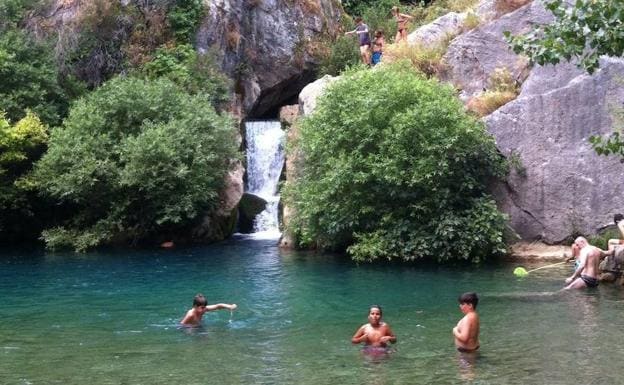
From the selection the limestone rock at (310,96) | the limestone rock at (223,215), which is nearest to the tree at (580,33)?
the limestone rock at (310,96)

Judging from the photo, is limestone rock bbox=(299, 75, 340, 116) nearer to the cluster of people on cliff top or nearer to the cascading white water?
the cascading white water

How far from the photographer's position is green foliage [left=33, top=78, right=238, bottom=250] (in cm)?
2514

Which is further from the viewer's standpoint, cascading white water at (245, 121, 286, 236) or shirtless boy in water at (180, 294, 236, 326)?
cascading white water at (245, 121, 286, 236)

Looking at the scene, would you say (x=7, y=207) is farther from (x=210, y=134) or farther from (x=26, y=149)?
(x=210, y=134)

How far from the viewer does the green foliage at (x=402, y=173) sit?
2130 centimetres

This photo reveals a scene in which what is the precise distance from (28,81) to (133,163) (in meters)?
5.65

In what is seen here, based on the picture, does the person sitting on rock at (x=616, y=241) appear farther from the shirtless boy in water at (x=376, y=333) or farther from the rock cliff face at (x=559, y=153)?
the shirtless boy in water at (x=376, y=333)

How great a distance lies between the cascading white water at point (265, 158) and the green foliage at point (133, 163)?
10.3 feet

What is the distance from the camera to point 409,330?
46.0 ft

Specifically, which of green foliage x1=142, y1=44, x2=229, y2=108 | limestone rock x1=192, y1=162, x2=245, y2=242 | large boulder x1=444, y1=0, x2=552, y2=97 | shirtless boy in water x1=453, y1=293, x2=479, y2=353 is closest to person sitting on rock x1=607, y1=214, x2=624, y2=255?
large boulder x1=444, y1=0, x2=552, y2=97

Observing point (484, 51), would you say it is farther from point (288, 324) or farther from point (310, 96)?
point (288, 324)

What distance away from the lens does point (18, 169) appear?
2716cm

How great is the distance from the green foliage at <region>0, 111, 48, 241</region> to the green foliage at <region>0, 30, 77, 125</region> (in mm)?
736

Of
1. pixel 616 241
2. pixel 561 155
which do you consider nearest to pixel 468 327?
pixel 616 241
